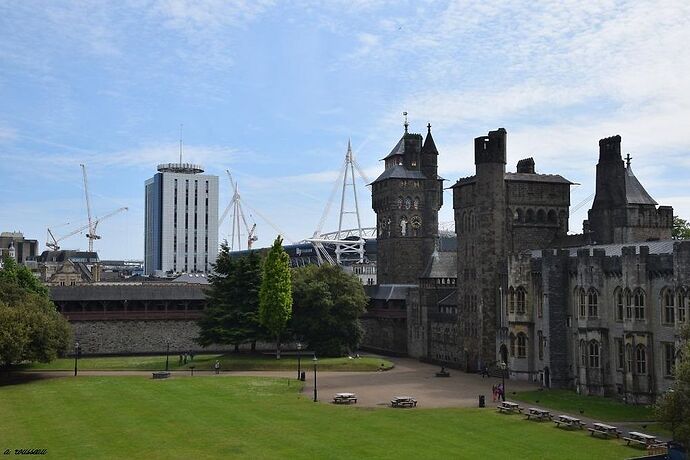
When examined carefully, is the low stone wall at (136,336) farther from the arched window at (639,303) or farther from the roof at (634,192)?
the arched window at (639,303)

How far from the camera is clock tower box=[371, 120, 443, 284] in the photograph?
353ft

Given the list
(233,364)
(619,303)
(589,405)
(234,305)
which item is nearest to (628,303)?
(619,303)

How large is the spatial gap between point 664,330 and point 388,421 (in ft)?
64.8

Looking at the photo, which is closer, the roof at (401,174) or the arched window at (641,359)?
the arched window at (641,359)

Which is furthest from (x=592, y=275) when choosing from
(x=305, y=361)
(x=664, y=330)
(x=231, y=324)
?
(x=231, y=324)

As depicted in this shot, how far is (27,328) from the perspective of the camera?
2478 inches

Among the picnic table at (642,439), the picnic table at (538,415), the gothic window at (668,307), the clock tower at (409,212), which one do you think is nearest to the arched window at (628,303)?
the gothic window at (668,307)

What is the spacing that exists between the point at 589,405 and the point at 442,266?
3809 centimetres

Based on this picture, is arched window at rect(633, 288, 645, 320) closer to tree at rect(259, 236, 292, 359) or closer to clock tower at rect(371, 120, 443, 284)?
tree at rect(259, 236, 292, 359)

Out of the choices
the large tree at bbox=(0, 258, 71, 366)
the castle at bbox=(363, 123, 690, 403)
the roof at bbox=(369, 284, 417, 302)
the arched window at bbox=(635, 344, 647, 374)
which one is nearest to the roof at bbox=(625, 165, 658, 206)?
the castle at bbox=(363, 123, 690, 403)

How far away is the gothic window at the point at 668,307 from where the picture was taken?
167 feet

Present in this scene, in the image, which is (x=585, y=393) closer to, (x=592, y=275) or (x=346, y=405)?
(x=592, y=275)

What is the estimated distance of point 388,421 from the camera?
46.0 metres

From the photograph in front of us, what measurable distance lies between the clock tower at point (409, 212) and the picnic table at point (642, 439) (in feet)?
216
